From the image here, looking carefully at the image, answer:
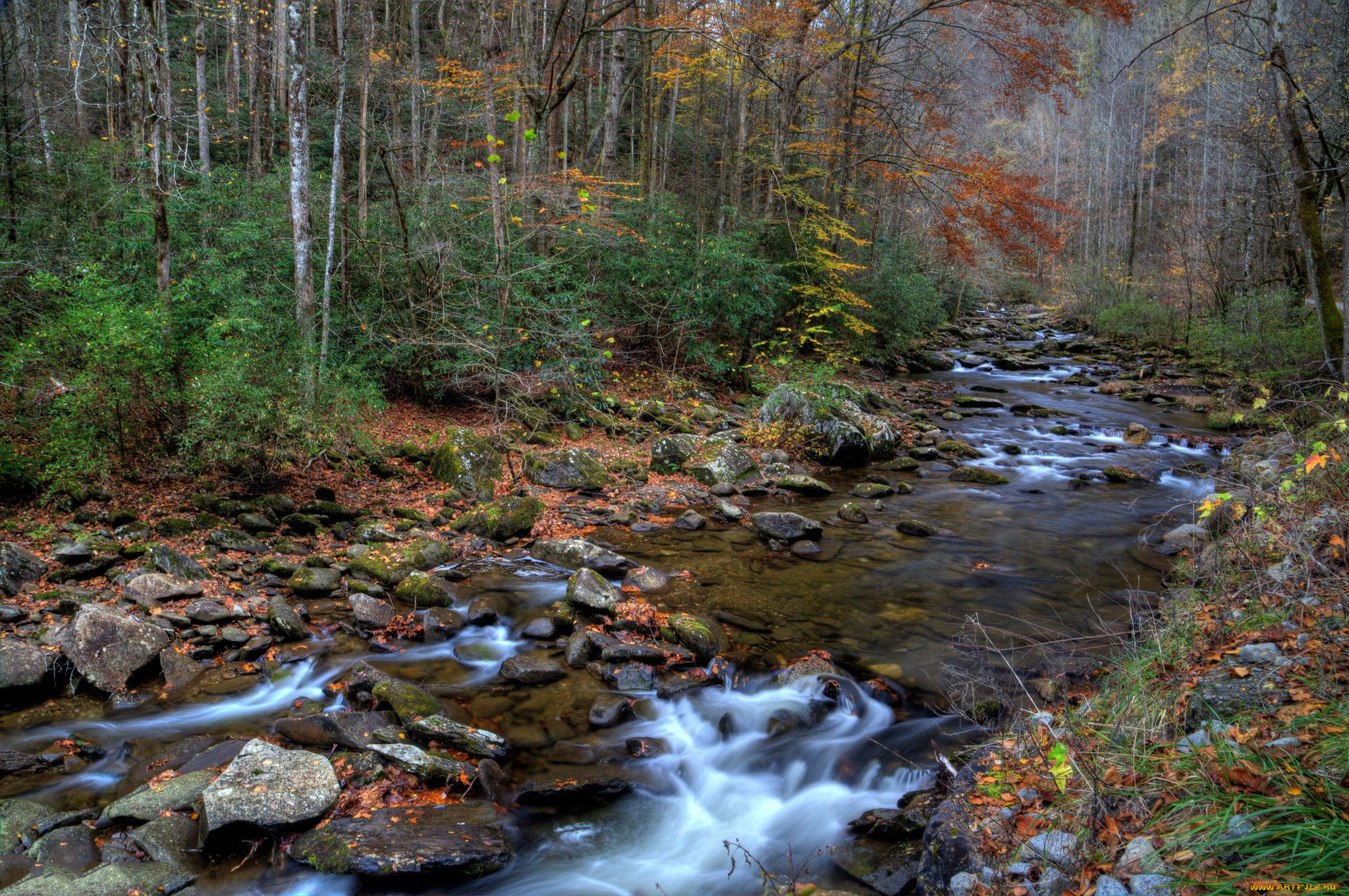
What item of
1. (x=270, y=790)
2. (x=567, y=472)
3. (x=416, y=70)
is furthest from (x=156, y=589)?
(x=416, y=70)

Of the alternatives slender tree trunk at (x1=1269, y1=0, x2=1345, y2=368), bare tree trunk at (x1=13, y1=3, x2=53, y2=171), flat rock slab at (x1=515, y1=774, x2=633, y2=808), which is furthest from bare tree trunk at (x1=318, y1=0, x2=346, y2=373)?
slender tree trunk at (x1=1269, y1=0, x2=1345, y2=368)

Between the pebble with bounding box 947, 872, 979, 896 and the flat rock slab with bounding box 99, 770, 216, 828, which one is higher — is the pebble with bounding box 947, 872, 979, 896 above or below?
above

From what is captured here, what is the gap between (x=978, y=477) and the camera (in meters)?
12.0

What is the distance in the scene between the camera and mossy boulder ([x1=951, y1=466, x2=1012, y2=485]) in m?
11.8

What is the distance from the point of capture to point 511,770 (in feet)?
16.2

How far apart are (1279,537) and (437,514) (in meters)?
8.39

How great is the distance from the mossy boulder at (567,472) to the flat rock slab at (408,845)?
254 inches

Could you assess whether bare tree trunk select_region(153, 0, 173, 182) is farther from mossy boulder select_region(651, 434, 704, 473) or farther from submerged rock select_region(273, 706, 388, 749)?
mossy boulder select_region(651, 434, 704, 473)

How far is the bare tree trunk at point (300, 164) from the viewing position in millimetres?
9312

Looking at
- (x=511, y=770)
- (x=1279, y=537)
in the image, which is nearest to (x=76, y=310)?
(x=511, y=770)

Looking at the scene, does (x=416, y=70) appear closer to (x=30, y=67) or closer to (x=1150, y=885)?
(x=30, y=67)

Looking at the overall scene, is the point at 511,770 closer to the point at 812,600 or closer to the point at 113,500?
the point at 812,600

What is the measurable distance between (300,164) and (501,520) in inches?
221

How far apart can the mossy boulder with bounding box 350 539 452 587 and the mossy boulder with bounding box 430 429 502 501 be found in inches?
66.9
